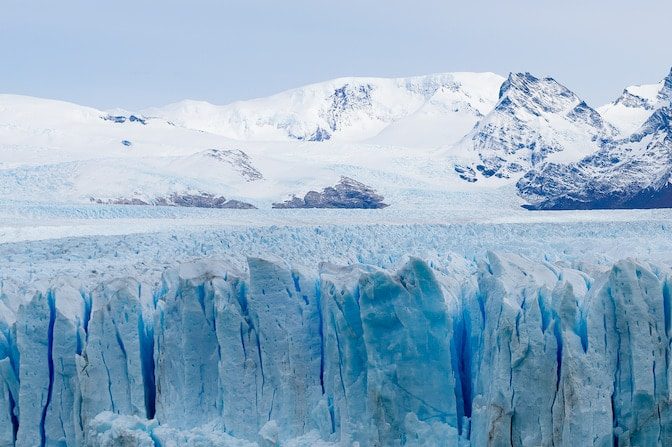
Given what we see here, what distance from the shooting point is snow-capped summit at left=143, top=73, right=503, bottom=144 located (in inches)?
4006

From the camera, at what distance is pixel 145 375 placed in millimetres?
10188

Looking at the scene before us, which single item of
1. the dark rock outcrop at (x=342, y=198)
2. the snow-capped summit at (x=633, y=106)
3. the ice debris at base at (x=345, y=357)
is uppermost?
the snow-capped summit at (x=633, y=106)

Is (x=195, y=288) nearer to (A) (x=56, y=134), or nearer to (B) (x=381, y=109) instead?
(A) (x=56, y=134)

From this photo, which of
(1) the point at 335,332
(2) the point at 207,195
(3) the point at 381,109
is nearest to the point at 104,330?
(1) the point at 335,332

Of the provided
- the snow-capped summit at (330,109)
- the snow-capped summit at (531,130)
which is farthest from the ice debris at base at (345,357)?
the snow-capped summit at (330,109)

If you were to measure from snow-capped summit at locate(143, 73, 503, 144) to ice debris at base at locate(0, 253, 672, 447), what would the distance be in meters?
87.7

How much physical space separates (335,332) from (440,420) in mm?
1321

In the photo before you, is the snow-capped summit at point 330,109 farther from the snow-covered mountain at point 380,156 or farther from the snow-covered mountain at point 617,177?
the snow-covered mountain at point 617,177

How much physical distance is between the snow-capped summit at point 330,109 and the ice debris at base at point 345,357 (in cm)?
8766

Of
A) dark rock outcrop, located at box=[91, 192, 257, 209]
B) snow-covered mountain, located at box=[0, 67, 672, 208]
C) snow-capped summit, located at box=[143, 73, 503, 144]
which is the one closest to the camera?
dark rock outcrop, located at box=[91, 192, 257, 209]

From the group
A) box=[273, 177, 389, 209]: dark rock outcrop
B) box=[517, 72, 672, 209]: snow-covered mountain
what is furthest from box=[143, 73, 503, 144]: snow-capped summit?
box=[273, 177, 389, 209]: dark rock outcrop

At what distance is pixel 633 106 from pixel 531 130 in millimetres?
16730

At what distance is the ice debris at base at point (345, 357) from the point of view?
820 centimetres

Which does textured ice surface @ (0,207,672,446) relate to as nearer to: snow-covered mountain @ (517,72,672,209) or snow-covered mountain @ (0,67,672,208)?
snow-covered mountain @ (0,67,672,208)
